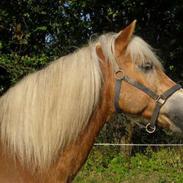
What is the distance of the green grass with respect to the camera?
27.9ft

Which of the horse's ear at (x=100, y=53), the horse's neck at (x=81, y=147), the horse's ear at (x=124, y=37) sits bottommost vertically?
the horse's neck at (x=81, y=147)

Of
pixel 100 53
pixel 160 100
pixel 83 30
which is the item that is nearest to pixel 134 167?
pixel 83 30

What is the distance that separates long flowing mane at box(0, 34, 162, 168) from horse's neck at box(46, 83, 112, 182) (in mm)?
56

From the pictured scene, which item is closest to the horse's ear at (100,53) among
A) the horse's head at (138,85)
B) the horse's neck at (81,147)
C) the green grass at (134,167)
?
the horse's head at (138,85)

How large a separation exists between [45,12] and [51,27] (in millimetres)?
408

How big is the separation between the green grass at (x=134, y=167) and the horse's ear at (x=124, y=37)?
5045 millimetres

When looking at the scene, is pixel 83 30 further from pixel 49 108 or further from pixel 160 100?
pixel 49 108

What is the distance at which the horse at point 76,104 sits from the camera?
3.13 m

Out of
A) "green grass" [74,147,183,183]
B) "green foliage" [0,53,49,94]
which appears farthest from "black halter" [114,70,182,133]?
"green foliage" [0,53,49,94]

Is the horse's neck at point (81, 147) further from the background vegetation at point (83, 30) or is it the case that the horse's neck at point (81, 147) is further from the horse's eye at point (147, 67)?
the background vegetation at point (83, 30)

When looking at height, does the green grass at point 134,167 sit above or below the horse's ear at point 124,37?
below

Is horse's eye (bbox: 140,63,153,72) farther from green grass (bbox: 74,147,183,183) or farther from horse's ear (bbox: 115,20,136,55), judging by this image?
green grass (bbox: 74,147,183,183)

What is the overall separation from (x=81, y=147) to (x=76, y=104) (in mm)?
310

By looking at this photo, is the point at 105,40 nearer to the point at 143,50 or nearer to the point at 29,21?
the point at 143,50
